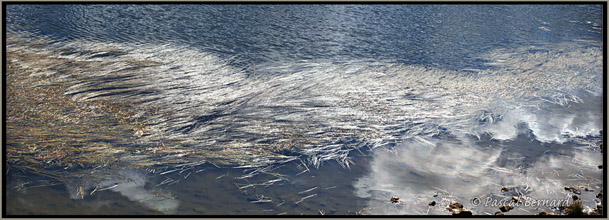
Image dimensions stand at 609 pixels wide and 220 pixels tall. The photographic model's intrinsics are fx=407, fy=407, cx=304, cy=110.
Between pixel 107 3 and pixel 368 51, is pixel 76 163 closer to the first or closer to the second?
pixel 368 51

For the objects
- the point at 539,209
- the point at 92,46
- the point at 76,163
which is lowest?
the point at 539,209

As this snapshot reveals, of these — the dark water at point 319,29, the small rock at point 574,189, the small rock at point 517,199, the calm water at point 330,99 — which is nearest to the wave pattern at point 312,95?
the calm water at point 330,99

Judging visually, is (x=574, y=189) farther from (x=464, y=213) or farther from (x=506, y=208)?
(x=464, y=213)

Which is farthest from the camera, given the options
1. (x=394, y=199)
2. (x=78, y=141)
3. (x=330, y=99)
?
(x=330, y=99)

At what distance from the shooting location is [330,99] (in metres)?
3.16

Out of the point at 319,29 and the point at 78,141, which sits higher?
the point at 319,29

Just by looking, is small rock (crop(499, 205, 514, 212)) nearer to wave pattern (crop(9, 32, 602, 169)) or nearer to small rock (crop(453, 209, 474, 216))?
small rock (crop(453, 209, 474, 216))

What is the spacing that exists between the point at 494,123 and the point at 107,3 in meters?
4.36

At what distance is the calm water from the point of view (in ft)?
6.99

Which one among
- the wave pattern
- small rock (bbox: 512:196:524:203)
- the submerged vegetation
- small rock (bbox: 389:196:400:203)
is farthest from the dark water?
small rock (bbox: 389:196:400:203)

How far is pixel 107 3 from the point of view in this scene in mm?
4809

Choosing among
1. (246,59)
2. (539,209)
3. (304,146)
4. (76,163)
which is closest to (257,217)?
(304,146)

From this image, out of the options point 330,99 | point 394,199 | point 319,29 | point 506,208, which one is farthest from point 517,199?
point 319,29

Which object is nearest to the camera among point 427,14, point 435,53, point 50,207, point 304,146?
point 50,207
